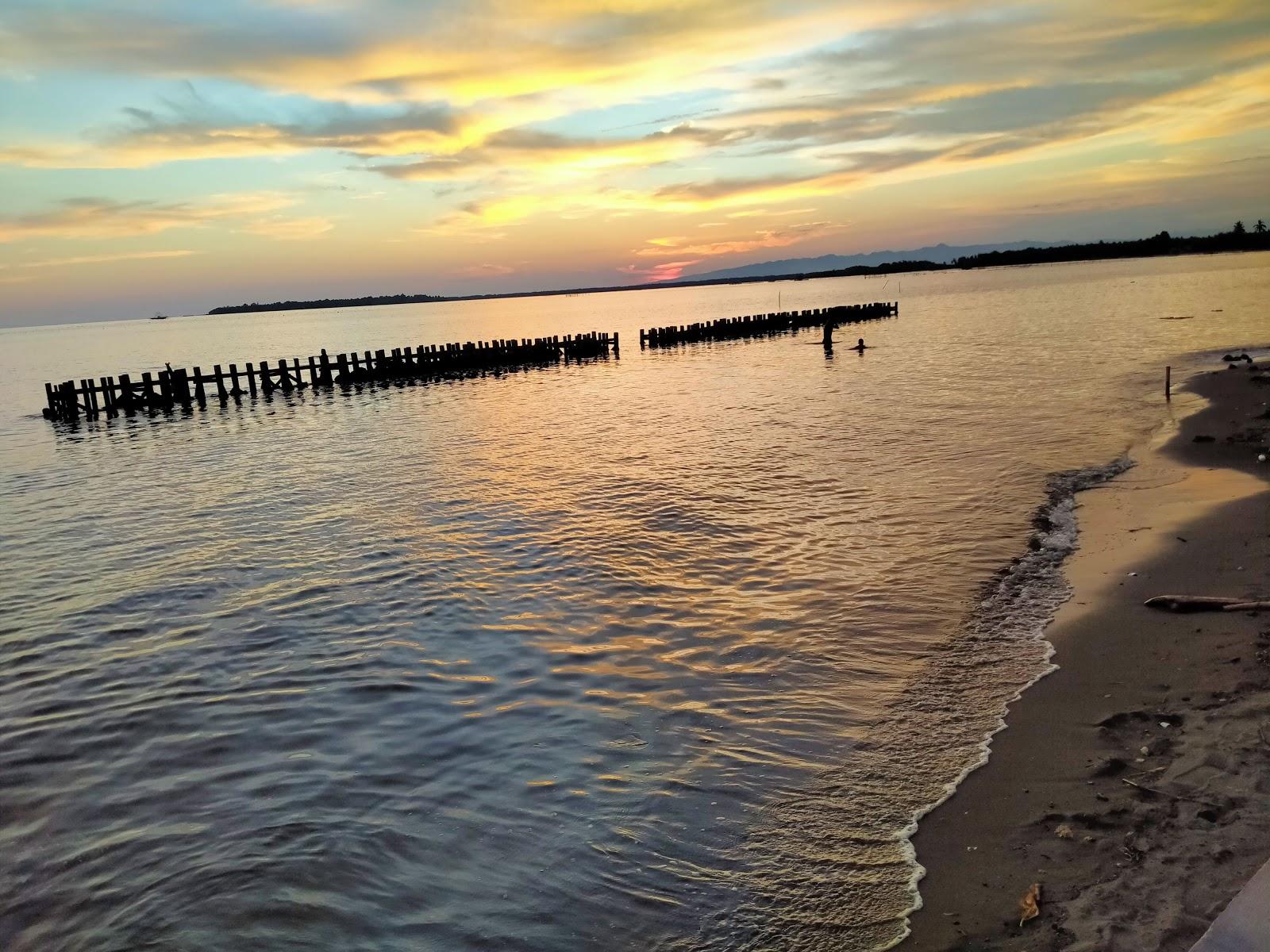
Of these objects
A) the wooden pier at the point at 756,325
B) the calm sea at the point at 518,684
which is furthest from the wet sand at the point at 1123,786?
the wooden pier at the point at 756,325

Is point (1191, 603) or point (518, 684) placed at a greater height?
point (1191, 603)

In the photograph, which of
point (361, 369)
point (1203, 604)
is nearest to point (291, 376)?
point (361, 369)

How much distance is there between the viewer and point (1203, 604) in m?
8.61

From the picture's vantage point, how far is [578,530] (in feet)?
47.3

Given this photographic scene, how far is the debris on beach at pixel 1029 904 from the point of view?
440 centimetres

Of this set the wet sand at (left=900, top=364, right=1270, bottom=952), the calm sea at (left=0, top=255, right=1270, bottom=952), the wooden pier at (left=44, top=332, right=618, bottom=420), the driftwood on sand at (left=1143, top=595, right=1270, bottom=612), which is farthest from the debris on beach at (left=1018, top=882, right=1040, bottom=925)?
the wooden pier at (left=44, top=332, right=618, bottom=420)

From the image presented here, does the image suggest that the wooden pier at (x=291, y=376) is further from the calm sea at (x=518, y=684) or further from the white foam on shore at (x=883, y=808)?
the white foam on shore at (x=883, y=808)

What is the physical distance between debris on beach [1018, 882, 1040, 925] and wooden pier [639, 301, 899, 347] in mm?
55945

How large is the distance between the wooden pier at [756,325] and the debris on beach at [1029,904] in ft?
184

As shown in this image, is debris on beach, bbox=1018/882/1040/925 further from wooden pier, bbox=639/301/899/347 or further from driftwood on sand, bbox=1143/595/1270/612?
wooden pier, bbox=639/301/899/347

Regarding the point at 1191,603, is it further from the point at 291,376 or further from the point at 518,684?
the point at 291,376

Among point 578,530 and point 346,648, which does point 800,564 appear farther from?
point 346,648

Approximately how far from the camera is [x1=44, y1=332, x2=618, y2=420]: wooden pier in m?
36.3

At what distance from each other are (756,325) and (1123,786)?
221ft
